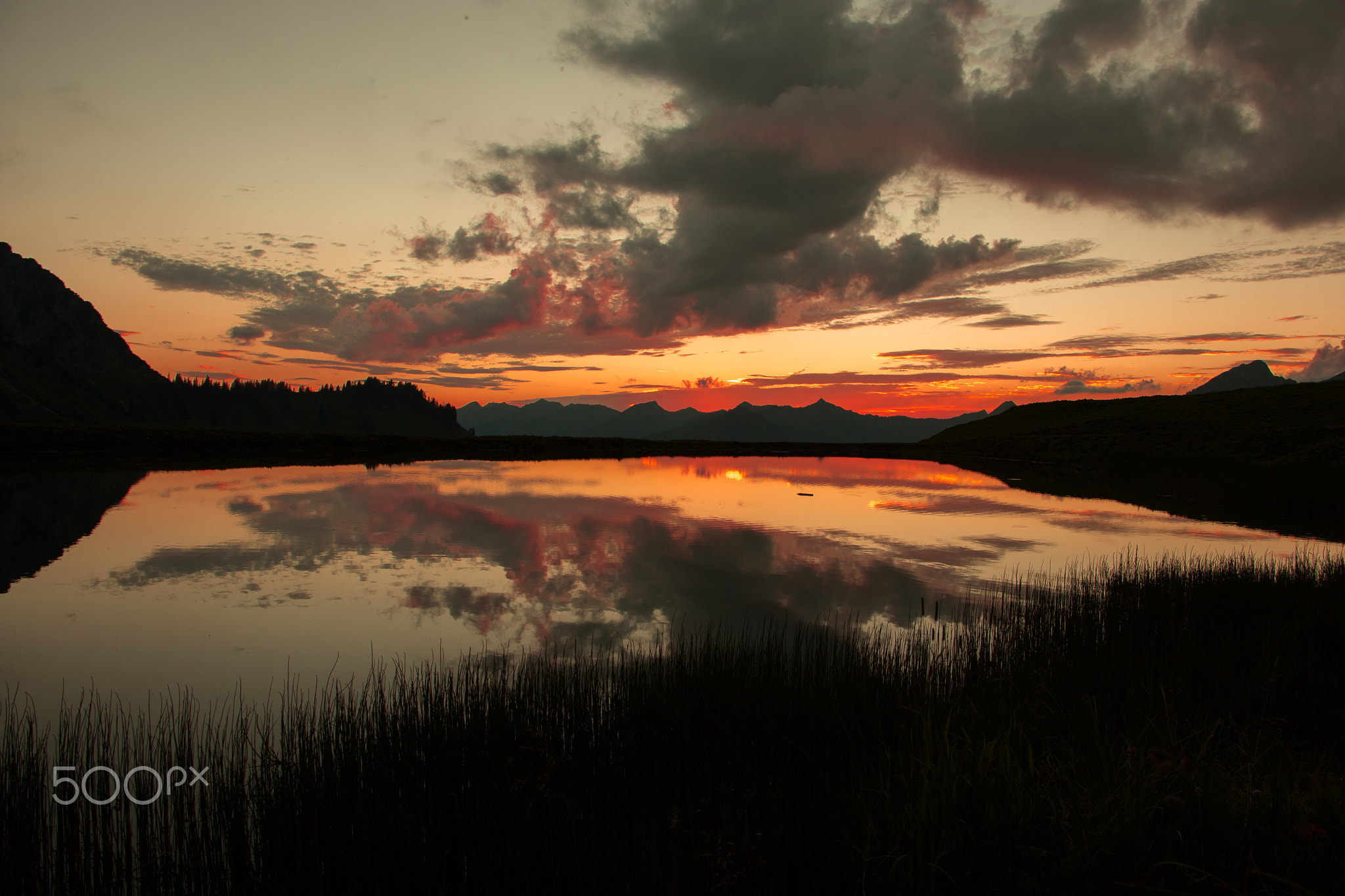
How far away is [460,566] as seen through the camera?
59.7ft

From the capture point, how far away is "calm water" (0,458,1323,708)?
1128 cm

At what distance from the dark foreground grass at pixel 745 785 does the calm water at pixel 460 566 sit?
2.60m

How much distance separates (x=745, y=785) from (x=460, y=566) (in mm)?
13895

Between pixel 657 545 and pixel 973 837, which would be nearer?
pixel 973 837

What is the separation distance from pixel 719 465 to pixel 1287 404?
77958 millimetres

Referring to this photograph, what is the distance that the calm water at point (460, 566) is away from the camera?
11281 mm

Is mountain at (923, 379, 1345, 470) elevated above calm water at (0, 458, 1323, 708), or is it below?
above

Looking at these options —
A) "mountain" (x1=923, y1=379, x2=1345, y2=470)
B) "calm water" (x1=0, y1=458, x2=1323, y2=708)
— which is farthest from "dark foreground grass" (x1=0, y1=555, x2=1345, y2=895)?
"mountain" (x1=923, y1=379, x2=1345, y2=470)

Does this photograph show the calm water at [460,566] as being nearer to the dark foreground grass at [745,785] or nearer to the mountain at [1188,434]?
the dark foreground grass at [745,785]

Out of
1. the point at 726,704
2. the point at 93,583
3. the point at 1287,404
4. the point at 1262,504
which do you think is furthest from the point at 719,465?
the point at 1287,404

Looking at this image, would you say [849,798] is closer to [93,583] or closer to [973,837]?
[973,837]

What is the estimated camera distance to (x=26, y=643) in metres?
11.2

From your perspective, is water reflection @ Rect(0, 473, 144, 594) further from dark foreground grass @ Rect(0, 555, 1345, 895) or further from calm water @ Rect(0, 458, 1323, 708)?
dark foreground grass @ Rect(0, 555, 1345, 895)

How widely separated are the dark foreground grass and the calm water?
260 cm
